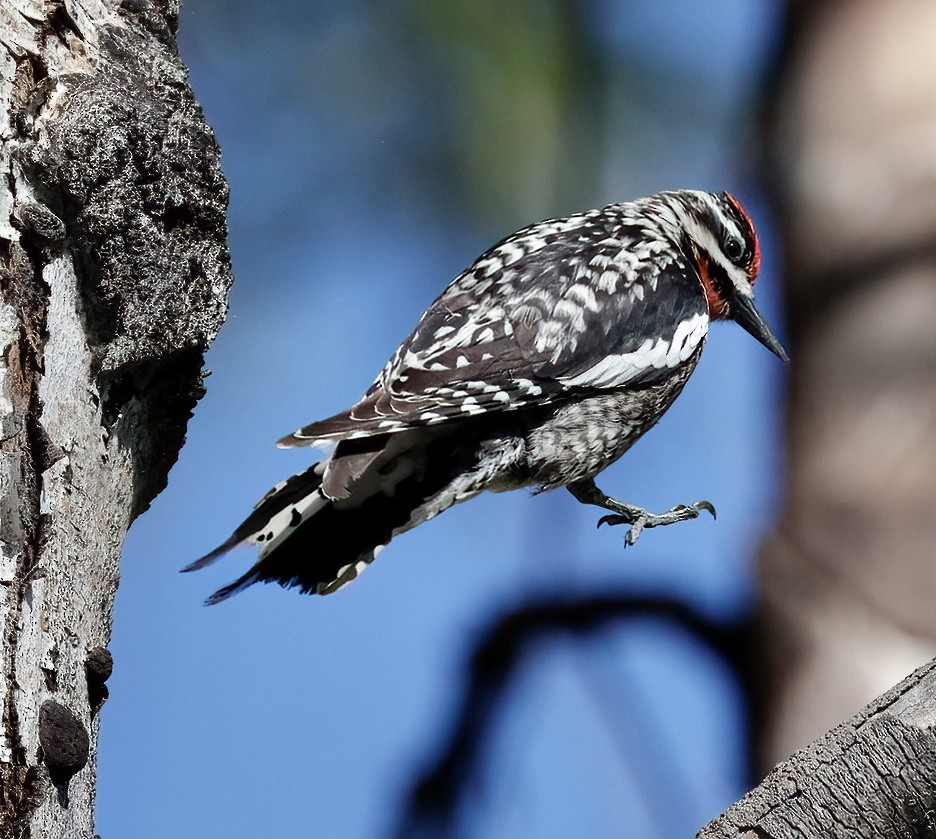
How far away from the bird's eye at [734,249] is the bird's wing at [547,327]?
0.68ft

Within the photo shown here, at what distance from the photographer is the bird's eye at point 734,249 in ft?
6.95

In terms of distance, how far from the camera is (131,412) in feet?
4.02

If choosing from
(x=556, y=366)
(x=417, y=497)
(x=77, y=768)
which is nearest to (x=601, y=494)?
(x=556, y=366)

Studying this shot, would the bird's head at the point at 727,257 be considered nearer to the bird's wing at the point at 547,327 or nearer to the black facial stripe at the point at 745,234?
the black facial stripe at the point at 745,234

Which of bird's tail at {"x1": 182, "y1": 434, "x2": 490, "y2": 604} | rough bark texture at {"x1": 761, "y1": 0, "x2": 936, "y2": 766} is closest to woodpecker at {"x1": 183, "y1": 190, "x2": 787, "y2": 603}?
bird's tail at {"x1": 182, "y1": 434, "x2": 490, "y2": 604}

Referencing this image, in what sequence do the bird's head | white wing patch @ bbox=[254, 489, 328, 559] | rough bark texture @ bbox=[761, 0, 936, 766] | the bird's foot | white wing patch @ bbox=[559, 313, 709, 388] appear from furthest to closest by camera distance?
rough bark texture @ bbox=[761, 0, 936, 766] < the bird's head < the bird's foot < white wing patch @ bbox=[559, 313, 709, 388] < white wing patch @ bbox=[254, 489, 328, 559]

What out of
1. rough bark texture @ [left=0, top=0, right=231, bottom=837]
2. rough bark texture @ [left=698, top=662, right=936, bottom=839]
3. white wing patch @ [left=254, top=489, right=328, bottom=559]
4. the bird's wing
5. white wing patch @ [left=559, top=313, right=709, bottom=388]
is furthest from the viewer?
white wing patch @ [left=559, top=313, right=709, bottom=388]

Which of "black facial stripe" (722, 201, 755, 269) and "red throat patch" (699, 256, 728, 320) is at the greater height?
"black facial stripe" (722, 201, 755, 269)

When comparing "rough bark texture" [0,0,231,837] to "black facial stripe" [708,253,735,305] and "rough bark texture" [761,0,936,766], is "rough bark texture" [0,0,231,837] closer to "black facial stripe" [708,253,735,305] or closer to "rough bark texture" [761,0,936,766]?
"black facial stripe" [708,253,735,305]

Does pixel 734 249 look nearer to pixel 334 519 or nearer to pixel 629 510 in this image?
pixel 629 510

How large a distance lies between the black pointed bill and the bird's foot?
32 centimetres

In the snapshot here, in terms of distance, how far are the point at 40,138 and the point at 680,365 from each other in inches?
40.1

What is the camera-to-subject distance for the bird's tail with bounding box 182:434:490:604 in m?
1.29

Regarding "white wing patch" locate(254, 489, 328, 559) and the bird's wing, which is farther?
the bird's wing
